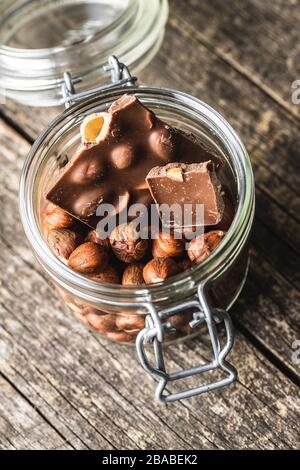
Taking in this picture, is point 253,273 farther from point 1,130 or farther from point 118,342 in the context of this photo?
point 1,130

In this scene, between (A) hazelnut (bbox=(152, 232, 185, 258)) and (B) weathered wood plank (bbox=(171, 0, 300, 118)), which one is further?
(B) weathered wood plank (bbox=(171, 0, 300, 118))

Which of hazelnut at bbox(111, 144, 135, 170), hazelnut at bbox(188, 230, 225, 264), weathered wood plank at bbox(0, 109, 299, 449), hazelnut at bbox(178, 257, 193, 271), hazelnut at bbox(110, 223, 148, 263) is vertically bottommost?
weathered wood plank at bbox(0, 109, 299, 449)

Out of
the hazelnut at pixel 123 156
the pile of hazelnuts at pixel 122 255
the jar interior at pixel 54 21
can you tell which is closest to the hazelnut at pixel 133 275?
the pile of hazelnuts at pixel 122 255

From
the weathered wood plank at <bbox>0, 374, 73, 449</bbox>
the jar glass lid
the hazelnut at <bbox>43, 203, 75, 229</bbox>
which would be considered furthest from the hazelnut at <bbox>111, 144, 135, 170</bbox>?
the weathered wood plank at <bbox>0, 374, 73, 449</bbox>

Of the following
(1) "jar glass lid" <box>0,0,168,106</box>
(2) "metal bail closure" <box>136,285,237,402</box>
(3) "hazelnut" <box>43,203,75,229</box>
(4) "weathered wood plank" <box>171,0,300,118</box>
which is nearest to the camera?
(2) "metal bail closure" <box>136,285,237,402</box>

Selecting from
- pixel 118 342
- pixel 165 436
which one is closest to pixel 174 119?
pixel 118 342

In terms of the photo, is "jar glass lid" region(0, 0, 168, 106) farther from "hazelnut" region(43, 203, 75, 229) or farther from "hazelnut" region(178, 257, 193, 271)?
"hazelnut" region(178, 257, 193, 271)

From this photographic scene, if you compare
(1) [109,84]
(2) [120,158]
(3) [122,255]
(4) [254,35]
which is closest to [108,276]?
(3) [122,255]
